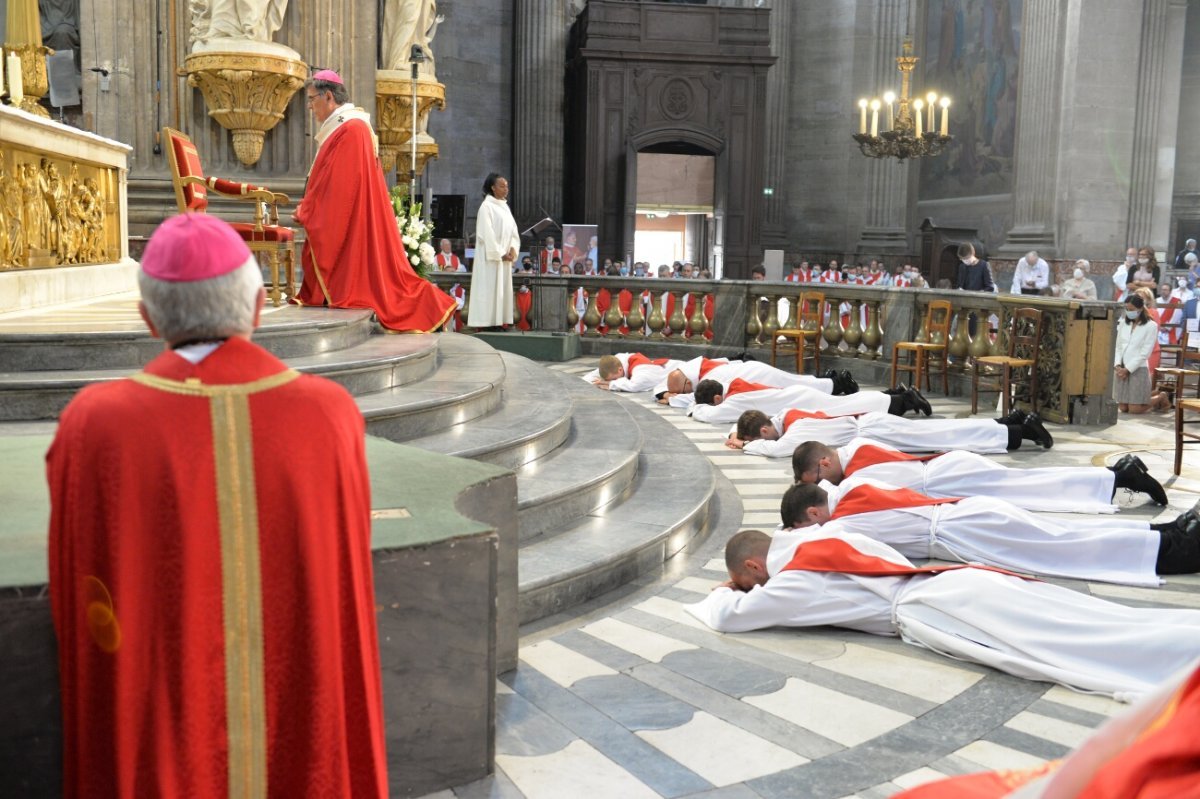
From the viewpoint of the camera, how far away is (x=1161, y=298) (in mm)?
17297

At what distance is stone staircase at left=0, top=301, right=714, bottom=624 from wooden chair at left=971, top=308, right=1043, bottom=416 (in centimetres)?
396

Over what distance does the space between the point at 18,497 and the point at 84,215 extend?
5405 millimetres

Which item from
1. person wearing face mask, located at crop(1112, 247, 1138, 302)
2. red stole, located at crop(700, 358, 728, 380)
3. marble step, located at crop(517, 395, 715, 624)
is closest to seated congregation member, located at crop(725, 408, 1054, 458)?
marble step, located at crop(517, 395, 715, 624)

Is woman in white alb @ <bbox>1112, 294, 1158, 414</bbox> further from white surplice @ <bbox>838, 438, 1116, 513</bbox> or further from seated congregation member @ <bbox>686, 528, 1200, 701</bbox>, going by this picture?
seated congregation member @ <bbox>686, 528, 1200, 701</bbox>

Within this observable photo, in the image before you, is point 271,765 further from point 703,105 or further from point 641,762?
point 703,105

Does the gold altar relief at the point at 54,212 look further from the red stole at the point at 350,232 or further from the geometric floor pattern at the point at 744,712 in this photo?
the geometric floor pattern at the point at 744,712

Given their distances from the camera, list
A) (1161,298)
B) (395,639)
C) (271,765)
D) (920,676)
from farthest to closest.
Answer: (1161,298), (920,676), (395,639), (271,765)

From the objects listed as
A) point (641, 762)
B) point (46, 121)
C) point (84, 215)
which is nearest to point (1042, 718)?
point (641, 762)

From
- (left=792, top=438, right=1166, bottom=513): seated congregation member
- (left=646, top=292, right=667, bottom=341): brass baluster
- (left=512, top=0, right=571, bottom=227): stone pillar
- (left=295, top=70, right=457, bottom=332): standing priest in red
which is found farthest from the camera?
(left=512, top=0, right=571, bottom=227): stone pillar

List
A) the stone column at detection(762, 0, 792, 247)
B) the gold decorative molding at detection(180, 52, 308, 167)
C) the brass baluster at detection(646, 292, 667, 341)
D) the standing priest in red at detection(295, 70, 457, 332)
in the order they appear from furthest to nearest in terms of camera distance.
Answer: the stone column at detection(762, 0, 792, 247), the brass baluster at detection(646, 292, 667, 341), the gold decorative molding at detection(180, 52, 308, 167), the standing priest in red at detection(295, 70, 457, 332)

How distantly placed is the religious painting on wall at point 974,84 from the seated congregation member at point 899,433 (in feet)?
53.8

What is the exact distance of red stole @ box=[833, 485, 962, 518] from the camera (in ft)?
18.6

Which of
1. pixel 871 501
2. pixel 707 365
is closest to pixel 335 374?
pixel 871 501

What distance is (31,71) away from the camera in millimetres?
7793
